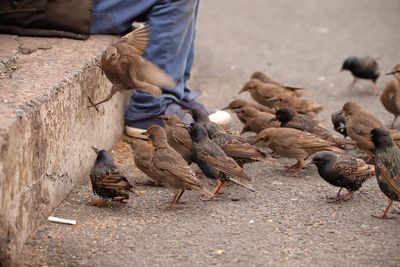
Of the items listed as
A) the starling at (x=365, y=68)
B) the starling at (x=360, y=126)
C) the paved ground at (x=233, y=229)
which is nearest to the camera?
the paved ground at (x=233, y=229)

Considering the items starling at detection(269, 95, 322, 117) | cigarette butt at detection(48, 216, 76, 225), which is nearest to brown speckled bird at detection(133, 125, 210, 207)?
cigarette butt at detection(48, 216, 76, 225)

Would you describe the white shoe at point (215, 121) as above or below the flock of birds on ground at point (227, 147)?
below

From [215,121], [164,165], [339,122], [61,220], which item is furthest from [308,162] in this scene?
[61,220]

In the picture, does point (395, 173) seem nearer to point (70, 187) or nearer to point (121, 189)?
point (121, 189)

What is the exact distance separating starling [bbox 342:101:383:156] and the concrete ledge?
6.79 feet

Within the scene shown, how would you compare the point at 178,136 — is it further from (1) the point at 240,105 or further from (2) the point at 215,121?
(1) the point at 240,105

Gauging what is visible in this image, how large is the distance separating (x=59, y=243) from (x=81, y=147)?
125 centimetres

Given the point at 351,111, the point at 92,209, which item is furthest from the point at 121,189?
the point at 351,111

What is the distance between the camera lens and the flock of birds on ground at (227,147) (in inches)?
255

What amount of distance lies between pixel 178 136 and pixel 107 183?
1231mm

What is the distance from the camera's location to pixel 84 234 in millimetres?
5887

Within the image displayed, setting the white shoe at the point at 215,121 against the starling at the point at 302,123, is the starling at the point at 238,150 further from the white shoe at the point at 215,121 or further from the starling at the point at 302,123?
the white shoe at the point at 215,121

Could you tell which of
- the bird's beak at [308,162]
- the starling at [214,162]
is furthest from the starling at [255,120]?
the starling at [214,162]

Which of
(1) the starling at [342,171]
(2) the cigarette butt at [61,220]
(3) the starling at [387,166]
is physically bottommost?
(2) the cigarette butt at [61,220]
